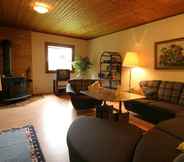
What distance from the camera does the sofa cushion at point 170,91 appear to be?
334 centimetres

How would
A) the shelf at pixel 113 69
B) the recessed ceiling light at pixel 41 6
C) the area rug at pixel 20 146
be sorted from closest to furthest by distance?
the area rug at pixel 20 146 < the recessed ceiling light at pixel 41 6 < the shelf at pixel 113 69

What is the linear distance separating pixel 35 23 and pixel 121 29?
284 centimetres

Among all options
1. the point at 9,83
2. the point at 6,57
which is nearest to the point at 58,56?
the point at 6,57

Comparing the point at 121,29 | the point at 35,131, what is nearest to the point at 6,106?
the point at 35,131

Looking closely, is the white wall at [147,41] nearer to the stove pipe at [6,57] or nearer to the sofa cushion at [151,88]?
the sofa cushion at [151,88]

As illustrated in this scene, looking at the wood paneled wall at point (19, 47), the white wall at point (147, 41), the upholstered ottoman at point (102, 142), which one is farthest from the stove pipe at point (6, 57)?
the upholstered ottoman at point (102, 142)

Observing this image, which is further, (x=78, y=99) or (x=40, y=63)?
(x=40, y=63)

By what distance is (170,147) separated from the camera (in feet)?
2.97

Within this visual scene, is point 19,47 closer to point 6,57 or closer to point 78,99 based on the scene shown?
point 6,57

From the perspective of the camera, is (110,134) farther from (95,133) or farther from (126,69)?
(126,69)

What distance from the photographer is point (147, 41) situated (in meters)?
4.43

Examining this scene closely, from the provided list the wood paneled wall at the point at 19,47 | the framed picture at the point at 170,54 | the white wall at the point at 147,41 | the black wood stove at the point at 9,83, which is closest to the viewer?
the framed picture at the point at 170,54

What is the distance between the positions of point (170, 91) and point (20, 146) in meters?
3.13

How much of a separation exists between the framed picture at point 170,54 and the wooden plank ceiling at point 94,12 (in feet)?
2.22
